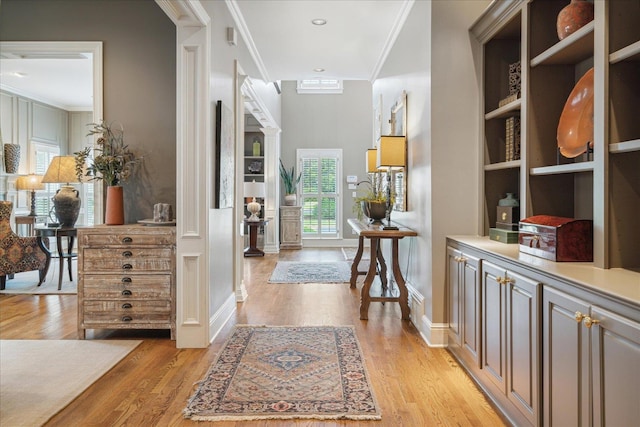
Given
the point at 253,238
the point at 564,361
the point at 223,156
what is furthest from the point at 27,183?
the point at 564,361

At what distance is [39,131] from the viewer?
28.8 ft

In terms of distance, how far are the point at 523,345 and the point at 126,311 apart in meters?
2.83

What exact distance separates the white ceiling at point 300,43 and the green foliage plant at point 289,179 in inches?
127

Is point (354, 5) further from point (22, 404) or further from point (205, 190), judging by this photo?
point (22, 404)

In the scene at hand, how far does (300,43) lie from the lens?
5.46 metres

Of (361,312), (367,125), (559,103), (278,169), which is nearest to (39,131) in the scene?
(278,169)

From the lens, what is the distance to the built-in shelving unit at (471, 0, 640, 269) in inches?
74.0

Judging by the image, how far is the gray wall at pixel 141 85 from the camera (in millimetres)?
3980

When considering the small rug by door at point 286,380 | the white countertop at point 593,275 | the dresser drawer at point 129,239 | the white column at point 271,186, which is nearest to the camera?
the white countertop at point 593,275

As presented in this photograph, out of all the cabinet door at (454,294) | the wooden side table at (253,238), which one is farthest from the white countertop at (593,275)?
the wooden side table at (253,238)

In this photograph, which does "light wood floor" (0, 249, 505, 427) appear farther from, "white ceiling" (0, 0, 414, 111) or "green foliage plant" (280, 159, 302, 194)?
"green foliage plant" (280, 159, 302, 194)

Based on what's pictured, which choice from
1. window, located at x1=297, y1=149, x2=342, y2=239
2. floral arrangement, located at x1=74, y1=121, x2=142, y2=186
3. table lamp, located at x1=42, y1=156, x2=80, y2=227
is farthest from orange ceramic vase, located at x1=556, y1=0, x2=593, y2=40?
window, located at x1=297, y1=149, x2=342, y2=239

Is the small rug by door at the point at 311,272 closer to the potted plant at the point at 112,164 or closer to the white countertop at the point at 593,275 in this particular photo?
the potted plant at the point at 112,164

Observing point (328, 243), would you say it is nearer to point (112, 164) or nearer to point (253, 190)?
point (253, 190)
